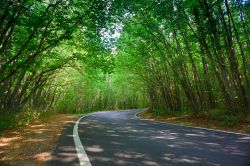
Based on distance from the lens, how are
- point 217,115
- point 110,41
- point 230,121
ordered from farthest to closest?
point 217,115 < point 110,41 < point 230,121

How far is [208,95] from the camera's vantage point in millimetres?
27531

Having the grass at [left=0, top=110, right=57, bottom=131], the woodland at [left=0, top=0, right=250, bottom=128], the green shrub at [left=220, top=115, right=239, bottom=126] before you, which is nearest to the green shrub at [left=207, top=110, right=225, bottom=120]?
the woodland at [left=0, top=0, right=250, bottom=128]

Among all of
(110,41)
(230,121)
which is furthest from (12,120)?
(230,121)

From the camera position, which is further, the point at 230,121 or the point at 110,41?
the point at 110,41

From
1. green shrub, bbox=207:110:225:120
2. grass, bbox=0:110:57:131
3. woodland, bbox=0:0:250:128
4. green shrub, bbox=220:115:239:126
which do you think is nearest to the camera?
woodland, bbox=0:0:250:128

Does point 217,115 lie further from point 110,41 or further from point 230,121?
point 110,41

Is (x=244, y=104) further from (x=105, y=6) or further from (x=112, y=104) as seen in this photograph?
(x=112, y=104)

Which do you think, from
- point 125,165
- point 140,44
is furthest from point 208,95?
point 125,165

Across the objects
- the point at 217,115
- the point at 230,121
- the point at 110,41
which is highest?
the point at 110,41

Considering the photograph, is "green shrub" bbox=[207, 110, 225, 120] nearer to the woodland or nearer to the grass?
the woodland

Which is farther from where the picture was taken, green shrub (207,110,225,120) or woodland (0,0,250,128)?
green shrub (207,110,225,120)

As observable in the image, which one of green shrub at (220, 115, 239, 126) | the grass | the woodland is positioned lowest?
green shrub at (220, 115, 239, 126)

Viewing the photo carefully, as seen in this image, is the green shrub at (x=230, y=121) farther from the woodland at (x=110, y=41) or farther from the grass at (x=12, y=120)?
the grass at (x=12, y=120)

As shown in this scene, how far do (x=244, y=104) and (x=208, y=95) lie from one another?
9.77 metres
